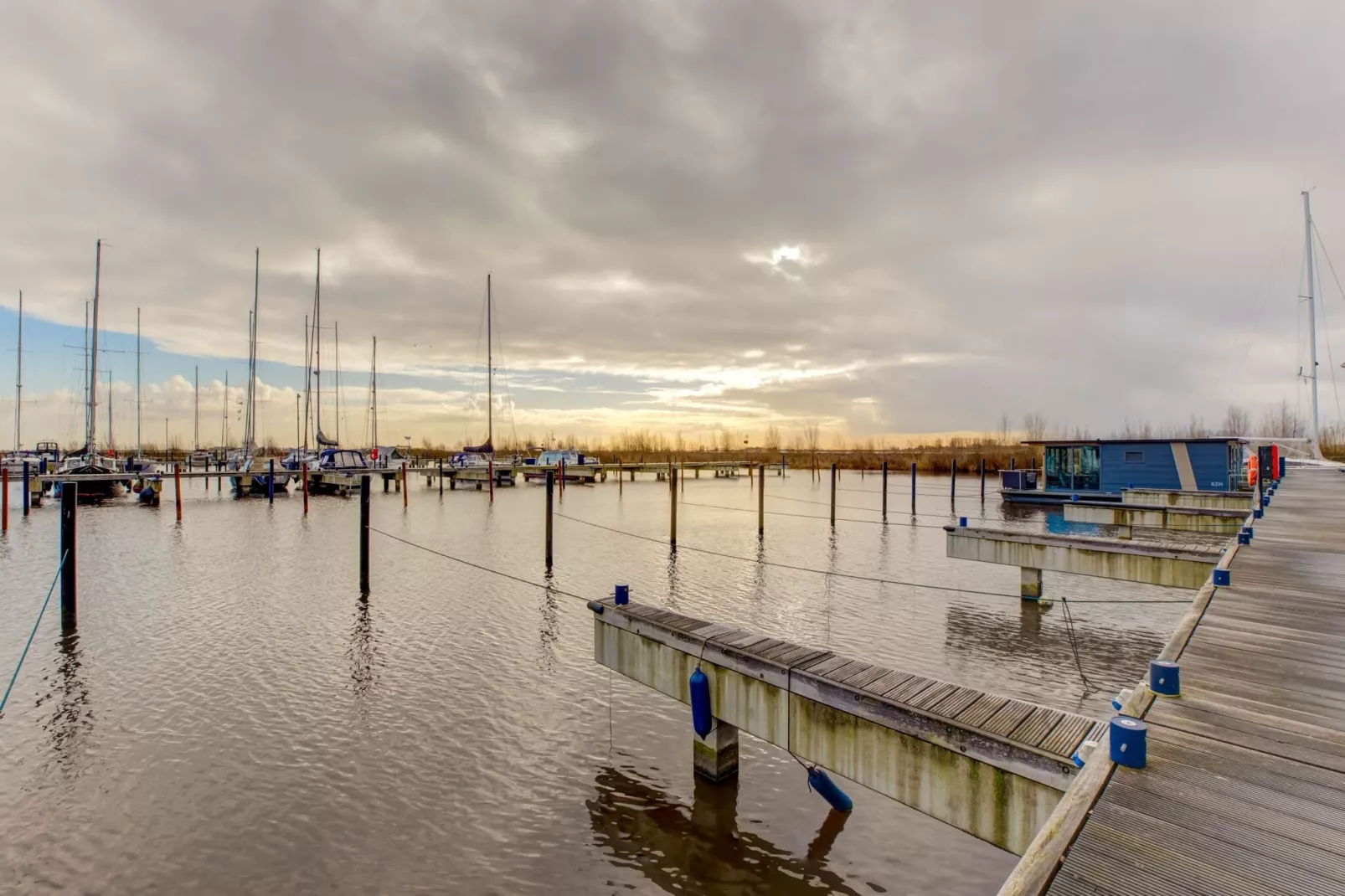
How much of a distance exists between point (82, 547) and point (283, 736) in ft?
71.1

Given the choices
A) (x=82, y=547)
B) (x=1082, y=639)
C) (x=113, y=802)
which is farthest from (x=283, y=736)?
(x=82, y=547)

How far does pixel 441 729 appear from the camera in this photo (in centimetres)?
857

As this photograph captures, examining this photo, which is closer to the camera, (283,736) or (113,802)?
(113,802)

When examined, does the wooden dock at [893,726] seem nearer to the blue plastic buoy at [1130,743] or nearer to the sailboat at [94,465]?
the blue plastic buoy at [1130,743]

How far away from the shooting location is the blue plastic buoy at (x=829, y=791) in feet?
21.4

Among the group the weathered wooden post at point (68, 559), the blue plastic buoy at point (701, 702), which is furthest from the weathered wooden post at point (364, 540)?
the blue plastic buoy at point (701, 702)

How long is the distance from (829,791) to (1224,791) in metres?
3.87

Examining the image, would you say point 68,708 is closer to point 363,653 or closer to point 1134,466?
point 363,653

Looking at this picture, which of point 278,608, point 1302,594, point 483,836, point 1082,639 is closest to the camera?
point 483,836

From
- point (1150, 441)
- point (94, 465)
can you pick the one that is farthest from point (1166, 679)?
point (94, 465)

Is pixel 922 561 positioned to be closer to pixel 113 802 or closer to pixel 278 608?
pixel 278 608

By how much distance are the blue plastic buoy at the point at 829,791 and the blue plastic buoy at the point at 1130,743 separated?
3.51m

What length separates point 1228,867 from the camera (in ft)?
8.98

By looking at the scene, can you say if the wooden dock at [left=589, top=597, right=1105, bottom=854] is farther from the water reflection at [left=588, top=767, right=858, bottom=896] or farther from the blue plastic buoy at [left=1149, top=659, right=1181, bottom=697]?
the water reflection at [left=588, top=767, right=858, bottom=896]
